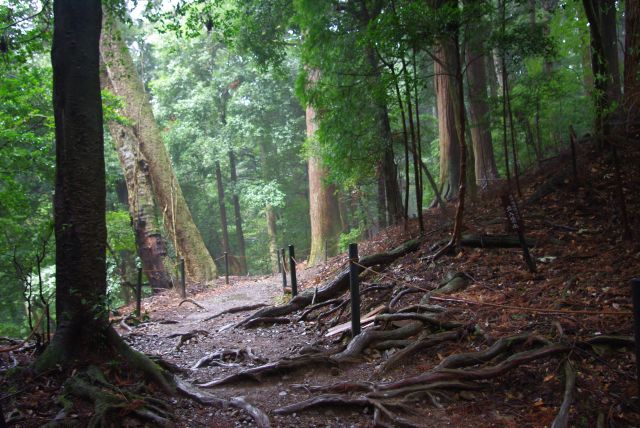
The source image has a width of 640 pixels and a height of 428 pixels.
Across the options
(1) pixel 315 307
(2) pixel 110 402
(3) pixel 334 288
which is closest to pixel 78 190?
(2) pixel 110 402

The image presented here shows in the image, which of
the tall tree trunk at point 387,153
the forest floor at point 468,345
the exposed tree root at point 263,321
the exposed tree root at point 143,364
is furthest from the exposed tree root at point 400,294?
the tall tree trunk at point 387,153

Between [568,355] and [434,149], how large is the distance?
1606 centimetres

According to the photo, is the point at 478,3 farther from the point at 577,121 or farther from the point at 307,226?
the point at 307,226

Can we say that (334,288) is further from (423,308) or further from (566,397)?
(566,397)

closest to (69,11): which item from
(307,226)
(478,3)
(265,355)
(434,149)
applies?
(265,355)

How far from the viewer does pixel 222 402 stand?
3.89m

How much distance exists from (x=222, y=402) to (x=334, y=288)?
386cm

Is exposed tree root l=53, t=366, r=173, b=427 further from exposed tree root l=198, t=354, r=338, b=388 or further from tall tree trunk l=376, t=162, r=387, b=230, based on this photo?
tall tree trunk l=376, t=162, r=387, b=230

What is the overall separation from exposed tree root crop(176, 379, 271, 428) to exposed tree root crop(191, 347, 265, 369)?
1285mm

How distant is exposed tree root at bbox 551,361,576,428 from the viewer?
3.04 metres

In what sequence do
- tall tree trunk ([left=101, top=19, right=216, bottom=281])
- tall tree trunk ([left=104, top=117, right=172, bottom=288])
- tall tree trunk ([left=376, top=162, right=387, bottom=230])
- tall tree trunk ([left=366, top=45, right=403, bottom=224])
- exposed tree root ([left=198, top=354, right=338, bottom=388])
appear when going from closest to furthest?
exposed tree root ([left=198, top=354, right=338, bottom=388]), tall tree trunk ([left=366, top=45, right=403, bottom=224]), tall tree trunk ([left=376, top=162, right=387, bottom=230]), tall tree trunk ([left=104, top=117, right=172, bottom=288]), tall tree trunk ([left=101, top=19, right=216, bottom=281])

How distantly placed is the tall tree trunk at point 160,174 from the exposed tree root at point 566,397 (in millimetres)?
13028

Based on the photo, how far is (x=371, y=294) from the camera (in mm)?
6762

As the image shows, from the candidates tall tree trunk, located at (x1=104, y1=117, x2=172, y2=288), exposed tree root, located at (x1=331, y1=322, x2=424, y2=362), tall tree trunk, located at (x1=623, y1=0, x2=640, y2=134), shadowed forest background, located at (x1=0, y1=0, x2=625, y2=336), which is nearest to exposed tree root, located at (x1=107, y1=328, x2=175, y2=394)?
shadowed forest background, located at (x1=0, y1=0, x2=625, y2=336)
